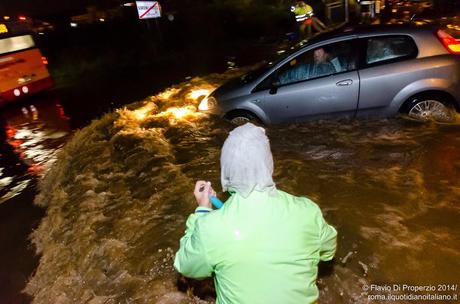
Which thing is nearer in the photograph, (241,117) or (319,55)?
(319,55)

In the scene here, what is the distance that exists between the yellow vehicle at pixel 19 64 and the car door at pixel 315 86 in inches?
438

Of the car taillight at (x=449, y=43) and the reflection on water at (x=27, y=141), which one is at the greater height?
the car taillight at (x=449, y=43)

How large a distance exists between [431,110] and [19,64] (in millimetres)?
13757

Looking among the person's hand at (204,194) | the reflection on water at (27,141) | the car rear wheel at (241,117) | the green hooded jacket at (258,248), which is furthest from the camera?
the reflection on water at (27,141)

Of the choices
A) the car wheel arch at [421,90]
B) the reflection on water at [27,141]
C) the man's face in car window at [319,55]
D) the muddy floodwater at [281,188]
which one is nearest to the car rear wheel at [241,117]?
the muddy floodwater at [281,188]

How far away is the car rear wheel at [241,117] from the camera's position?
6.39 metres

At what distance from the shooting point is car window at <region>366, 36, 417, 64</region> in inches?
215

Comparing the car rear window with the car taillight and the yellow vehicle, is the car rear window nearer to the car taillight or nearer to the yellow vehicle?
the yellow vehicle

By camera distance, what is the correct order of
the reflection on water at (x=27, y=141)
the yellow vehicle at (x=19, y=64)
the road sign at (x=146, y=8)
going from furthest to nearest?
1. the road sign at (x=146, y=8)
2. the yellow vehicle at (x=19, y=64)
3. the reflection on water at (x=27, y=141)

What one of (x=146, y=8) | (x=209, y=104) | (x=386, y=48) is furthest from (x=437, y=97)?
(x=146, y=8)

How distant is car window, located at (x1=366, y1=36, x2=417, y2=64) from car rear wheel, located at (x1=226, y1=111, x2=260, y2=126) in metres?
2.02

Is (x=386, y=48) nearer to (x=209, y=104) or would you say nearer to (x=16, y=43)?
(x=209, y=104)

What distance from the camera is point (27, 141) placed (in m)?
9.30

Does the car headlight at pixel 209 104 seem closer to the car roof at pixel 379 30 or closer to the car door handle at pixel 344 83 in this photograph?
the car roof at pixel 379 30
